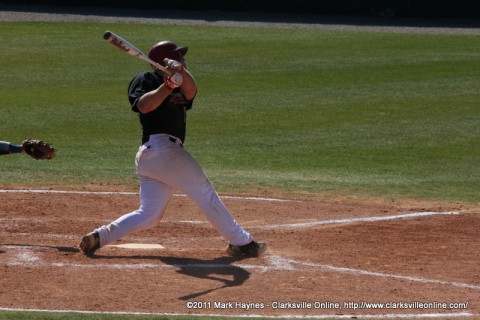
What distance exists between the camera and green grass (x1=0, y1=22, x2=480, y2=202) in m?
11.9

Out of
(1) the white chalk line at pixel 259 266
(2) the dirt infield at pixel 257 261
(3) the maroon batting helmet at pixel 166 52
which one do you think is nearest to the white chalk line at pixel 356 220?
(2) the dirt infield at pixel 257 261

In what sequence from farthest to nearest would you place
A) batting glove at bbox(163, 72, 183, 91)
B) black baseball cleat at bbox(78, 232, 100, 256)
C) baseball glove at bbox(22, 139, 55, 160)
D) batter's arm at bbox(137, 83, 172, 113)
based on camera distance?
1. baseball glove at bbox(22, 139, 55, 160)
2. black baseball cleat at bbox(78, 232, 100, 256)
3. batter's arm at bbox(137, 83, 172, 113)
4. batting glove at bbox(163, 72, 183, 91)

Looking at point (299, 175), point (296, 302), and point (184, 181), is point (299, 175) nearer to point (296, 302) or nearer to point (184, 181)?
point (184, 181)

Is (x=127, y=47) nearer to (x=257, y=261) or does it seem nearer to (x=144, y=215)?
(x=144, y=215)

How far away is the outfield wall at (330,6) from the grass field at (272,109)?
6.47 feet

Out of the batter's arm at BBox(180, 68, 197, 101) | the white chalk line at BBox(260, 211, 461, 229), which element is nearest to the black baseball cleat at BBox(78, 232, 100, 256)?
the batter's arm at BBox(180, 68, 197, 101)

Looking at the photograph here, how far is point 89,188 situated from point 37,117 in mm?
4498

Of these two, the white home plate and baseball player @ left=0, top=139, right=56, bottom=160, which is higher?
baseball player @ left=0, top=139, right=56, bottom=160

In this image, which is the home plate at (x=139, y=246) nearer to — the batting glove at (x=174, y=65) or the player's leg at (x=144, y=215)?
the player's leg at (x=144, y=215)

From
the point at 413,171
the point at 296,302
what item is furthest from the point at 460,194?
the point at 296,302

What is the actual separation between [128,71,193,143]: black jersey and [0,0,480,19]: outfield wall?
18.9 m

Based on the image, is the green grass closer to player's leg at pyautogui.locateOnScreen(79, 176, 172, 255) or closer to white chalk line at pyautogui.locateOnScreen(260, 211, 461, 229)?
white chalk line at pyautogui.locateOnScreen(260, 211, 461, 229)

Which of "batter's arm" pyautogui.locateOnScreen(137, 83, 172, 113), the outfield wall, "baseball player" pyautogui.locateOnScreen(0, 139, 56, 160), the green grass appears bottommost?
the green grass

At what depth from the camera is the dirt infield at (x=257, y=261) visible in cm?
648
